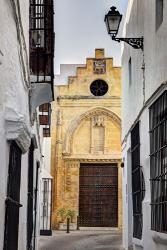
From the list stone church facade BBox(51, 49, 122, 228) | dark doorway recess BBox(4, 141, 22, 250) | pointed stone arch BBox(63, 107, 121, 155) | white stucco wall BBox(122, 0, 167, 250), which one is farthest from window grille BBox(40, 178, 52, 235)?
dark doorway recess BBox(4, 141, 22, 250)

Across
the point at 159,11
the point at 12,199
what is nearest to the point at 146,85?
the point at 159,11

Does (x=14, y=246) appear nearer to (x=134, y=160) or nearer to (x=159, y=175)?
(x=159, y=175)

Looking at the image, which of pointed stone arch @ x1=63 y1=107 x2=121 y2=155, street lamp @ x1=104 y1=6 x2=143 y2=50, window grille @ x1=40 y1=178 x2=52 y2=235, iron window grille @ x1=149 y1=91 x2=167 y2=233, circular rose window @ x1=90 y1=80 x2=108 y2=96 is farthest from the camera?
circular rose window @ x1=90 y1=80 x2=108 y2=96

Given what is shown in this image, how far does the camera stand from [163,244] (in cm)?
735

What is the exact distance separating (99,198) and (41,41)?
643 inches

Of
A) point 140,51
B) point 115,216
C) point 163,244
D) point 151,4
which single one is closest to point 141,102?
point 140,51

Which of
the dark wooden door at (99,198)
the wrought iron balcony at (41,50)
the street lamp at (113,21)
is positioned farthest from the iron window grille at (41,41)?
the dark wooden door at (99,198)

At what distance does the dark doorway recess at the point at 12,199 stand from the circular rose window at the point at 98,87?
19.4 m

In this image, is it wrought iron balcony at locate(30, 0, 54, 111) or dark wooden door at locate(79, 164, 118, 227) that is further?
dark wooden door at locate(79, 164, 118, 227)

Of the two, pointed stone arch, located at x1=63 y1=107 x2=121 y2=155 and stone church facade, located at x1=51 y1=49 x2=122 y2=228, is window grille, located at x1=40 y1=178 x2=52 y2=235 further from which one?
pointed stone arch, located at x1=63 y1=107 x2=121 y2=155

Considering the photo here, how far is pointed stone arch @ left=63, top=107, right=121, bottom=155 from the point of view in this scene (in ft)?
82.5

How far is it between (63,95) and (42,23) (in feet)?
56.0

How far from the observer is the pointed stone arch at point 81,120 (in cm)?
2514

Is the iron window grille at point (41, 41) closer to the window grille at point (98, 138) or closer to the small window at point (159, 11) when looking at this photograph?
the small window at point (159, 11)
